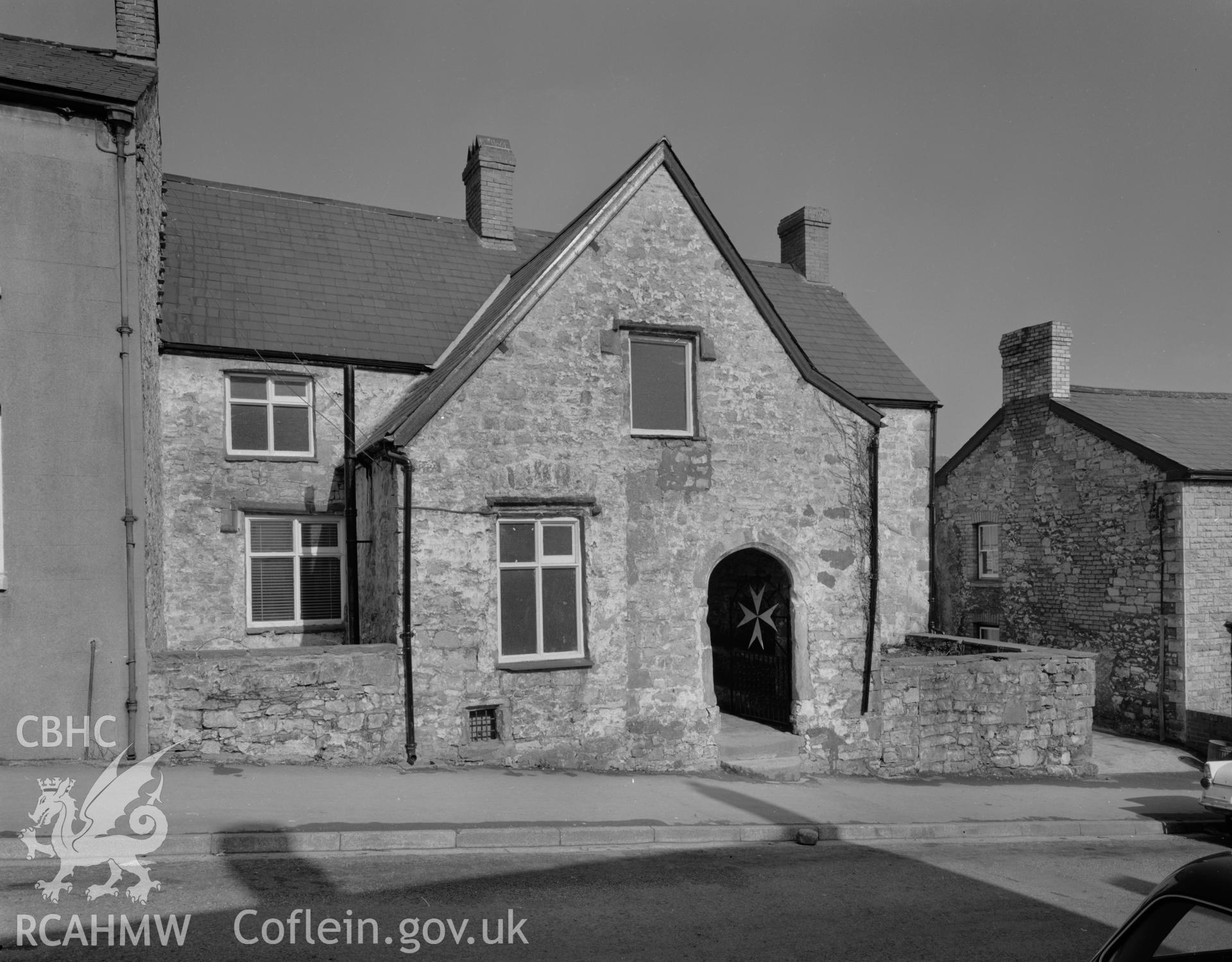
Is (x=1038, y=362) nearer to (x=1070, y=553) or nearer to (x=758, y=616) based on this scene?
(x=1070, y=553)

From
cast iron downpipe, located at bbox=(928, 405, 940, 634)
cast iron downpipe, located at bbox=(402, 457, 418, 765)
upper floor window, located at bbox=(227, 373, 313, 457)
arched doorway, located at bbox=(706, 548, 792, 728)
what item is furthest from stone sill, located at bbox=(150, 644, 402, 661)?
cast iron downpipe, located at bbox=(928, 405, 940, 634)

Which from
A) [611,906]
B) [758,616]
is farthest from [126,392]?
[758,616]

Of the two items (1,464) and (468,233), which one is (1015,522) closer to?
(468,233)

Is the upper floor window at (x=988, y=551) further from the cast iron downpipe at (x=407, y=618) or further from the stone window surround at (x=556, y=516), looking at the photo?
the cast iron downpipe at (x=407, y=618)

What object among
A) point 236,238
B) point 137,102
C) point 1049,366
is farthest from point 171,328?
point 1049,366

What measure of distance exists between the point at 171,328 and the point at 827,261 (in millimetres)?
15486

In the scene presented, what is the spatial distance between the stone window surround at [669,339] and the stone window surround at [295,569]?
5.34m

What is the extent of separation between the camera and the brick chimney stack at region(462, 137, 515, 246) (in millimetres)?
19672

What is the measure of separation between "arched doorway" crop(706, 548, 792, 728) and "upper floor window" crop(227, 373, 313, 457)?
22.9 feet

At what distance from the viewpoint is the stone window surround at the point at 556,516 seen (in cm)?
1237

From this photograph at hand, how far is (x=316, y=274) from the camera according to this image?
55.3 ft

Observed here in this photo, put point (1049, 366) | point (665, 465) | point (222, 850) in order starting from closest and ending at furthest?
1. point (222, 850)
2. point (665, 465)
3. point (1049, 366)

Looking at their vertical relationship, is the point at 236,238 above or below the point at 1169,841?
above

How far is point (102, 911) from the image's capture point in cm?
638
